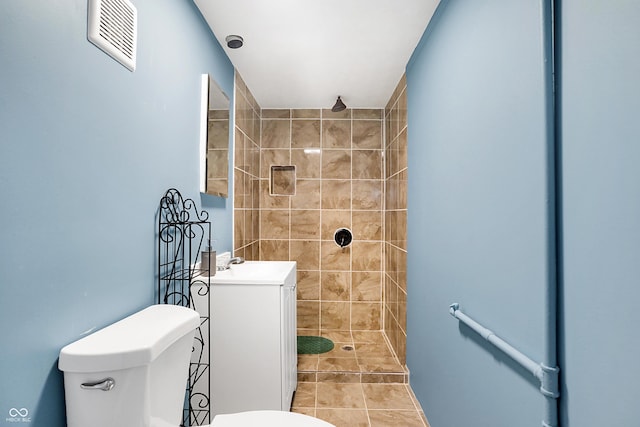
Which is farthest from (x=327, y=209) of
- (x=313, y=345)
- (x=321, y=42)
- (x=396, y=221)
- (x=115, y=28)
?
(x=115, y=28)

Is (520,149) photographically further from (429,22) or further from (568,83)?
(429,22)

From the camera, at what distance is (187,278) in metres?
1.49

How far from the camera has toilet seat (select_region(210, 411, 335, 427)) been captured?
3.64 ft

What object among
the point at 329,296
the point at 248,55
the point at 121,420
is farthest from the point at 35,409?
the point at 329,296

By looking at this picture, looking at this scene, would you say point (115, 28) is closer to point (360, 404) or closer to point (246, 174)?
point (246, 174)

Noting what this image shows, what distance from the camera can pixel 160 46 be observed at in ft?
4.47

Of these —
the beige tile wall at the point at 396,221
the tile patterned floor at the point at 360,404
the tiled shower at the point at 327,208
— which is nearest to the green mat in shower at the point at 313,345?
the tiled shower at the point at 327,208

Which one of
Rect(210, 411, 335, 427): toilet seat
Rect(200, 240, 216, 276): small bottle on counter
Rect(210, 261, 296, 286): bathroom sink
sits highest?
Rect(200, 240, 216, 276): small bottle on counter

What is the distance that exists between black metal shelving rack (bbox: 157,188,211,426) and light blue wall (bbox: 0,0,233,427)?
0.08 metres

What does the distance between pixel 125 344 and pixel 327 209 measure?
264 cm

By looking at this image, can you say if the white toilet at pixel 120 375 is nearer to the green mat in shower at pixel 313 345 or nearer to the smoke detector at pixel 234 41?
the smoke detector at pixel 234 41

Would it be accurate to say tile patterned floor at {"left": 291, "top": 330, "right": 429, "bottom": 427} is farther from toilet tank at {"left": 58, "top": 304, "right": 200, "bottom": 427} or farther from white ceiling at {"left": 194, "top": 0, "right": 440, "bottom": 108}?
white ceiling at {"left": 194, "top": 0, "right": 440, "bottom": 108}

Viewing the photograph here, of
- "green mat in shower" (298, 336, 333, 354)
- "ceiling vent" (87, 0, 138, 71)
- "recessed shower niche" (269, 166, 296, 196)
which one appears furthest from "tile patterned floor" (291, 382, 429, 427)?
"ceiling vent" (87, 0, 138, 71)

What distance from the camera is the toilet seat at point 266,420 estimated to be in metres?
1.11
